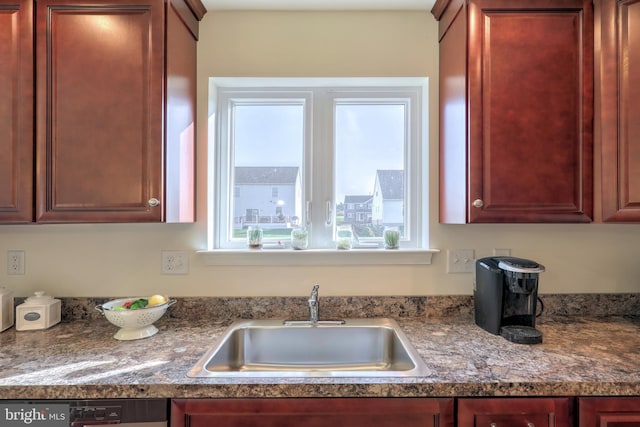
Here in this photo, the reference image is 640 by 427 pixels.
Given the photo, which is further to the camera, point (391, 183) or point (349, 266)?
point (391, 183)

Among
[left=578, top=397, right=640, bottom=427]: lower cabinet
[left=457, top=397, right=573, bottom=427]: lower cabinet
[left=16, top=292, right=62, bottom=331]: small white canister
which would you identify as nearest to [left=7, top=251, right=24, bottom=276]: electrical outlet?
[left=16, top=292, right=62, bottom=331]: small white canister

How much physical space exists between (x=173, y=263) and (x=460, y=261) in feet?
4.57

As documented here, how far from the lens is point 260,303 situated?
1.54m

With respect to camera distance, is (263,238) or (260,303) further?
(263,238)

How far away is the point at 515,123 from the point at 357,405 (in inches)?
46.0

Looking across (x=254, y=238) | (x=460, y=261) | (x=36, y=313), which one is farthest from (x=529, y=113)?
(x=36, y=313)

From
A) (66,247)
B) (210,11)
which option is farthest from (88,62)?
(66,247)

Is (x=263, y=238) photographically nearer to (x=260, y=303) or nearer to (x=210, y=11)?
(x=260, y=303)

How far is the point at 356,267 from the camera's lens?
1.56 metres

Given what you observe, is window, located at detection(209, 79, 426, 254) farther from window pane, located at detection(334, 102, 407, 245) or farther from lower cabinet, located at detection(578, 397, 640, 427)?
lower cabinet, located at detection(578, 397, 640, 427)

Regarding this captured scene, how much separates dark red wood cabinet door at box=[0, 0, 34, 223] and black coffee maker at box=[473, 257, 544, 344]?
1833 mm

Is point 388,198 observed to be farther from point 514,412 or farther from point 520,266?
point 514,412

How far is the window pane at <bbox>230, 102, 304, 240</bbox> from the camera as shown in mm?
1694

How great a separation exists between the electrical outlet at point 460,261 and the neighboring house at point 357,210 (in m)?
0.44
